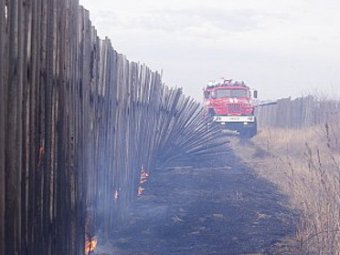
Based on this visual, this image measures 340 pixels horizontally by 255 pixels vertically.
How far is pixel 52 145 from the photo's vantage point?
4.28 metres

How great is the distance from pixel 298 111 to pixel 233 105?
20.3 ft

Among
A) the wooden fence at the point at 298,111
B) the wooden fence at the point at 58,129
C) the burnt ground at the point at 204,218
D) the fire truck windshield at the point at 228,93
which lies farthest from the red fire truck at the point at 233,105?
the wooden fence at the point at 58,129

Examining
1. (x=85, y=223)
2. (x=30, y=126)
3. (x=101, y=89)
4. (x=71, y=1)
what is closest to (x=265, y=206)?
(x=101, y=89)

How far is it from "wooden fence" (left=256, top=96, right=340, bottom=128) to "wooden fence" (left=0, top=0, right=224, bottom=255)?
21289 millimetres

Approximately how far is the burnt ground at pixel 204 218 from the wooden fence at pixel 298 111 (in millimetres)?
15897

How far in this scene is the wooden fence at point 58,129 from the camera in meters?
3.28

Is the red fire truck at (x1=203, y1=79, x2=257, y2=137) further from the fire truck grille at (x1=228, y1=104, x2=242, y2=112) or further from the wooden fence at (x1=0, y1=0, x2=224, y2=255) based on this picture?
the wooden fence at (x1=0, y1=0, x2=224, y2=255)

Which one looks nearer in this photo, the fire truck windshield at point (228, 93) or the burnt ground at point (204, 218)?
the burnt ground at point (204, 218)

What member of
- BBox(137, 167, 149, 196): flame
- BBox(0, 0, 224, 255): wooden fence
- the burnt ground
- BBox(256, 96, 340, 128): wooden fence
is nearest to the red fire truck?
BBox(256, 96, 340, 128): wooden fence

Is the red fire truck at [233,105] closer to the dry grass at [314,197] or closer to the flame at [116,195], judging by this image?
the dry grass at [314,197]

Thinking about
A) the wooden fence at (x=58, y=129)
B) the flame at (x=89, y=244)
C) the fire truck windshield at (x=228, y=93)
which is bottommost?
the flame at (x=89, y=244)

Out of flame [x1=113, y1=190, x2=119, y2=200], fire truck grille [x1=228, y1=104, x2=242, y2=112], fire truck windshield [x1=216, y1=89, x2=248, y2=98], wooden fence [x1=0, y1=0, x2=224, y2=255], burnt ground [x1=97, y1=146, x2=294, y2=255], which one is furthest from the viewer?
fire truck windshield [x1=216, y1=89, x2=248, y2=98]

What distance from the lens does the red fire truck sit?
29406 mm

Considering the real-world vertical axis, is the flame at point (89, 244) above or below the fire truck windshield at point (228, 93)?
below
